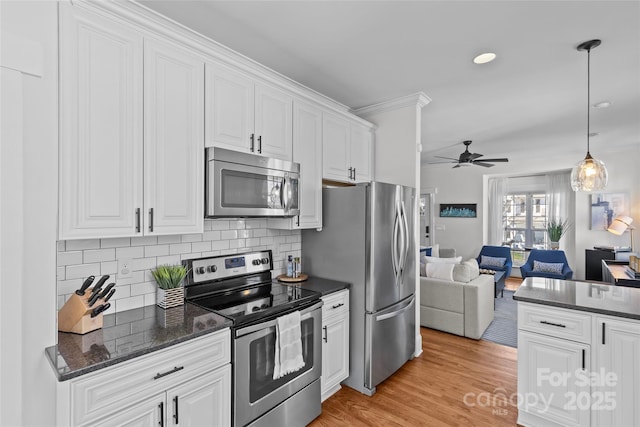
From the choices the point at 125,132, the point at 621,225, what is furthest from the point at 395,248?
the point at 621,225

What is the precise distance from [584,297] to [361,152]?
85.7 inches

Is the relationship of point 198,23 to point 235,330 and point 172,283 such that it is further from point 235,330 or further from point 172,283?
point 235,330

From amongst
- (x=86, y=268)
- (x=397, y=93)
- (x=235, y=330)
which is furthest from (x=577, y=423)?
(x=86, y=268)

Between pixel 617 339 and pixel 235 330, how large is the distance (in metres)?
2.21

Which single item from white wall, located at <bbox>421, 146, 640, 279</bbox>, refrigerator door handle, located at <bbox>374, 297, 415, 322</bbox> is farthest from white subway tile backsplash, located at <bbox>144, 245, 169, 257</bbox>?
white wall, located at <bbox>421, 146, 640, 279</bbox>

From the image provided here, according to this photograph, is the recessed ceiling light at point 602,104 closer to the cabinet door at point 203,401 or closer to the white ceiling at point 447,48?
the white ceiling at point 447,48

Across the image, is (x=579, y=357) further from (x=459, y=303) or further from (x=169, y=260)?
(x=169, y=260)

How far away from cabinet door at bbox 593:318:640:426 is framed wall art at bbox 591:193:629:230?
5.26 metres

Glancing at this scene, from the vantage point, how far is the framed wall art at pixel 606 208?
5.48m

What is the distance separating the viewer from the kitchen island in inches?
69.4

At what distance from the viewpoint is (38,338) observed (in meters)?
1.37

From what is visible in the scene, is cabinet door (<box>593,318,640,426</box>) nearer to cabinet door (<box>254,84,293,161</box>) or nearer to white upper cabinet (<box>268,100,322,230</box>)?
white upper cabinet (<box>268,100,322,230</box>)

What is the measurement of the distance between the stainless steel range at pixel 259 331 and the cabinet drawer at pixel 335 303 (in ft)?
0.40

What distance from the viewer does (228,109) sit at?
2.02 meters
